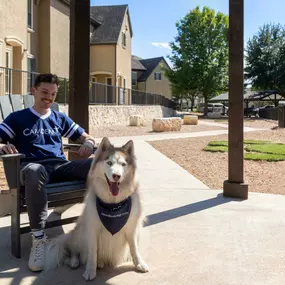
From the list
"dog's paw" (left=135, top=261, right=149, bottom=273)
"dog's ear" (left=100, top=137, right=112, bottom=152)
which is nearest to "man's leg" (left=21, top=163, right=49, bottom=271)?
"dog's ear" (left=100, top=137, right=112, bottom=152)

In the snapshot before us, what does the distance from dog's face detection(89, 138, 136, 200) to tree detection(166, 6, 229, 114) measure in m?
38.8

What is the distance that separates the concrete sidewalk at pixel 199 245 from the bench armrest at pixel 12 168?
2.22ft

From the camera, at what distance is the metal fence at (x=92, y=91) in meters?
14.6

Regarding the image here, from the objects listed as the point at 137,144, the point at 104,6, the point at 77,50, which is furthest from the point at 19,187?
the point at 104,6

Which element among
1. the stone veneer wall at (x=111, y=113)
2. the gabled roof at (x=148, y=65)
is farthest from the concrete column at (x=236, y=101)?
the gabled roof at (x=148, y=65)

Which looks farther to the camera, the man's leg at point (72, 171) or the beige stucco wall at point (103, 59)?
the beige stucco wall at point (103, 59)

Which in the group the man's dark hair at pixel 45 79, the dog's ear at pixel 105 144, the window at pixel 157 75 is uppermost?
the window at pixel 157 75

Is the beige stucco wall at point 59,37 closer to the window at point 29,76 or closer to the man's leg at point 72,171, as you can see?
the window at point 29,76

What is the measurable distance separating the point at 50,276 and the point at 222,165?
6818mm

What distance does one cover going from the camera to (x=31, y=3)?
2148cm

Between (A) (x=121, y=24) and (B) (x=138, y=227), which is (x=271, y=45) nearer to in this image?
(A) (x=121, y=24)

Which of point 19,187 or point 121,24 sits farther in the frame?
point 121,24

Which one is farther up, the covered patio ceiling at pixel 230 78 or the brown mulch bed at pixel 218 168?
the covered patio ceiling at pixel 230 78

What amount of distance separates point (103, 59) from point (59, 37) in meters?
8.00
